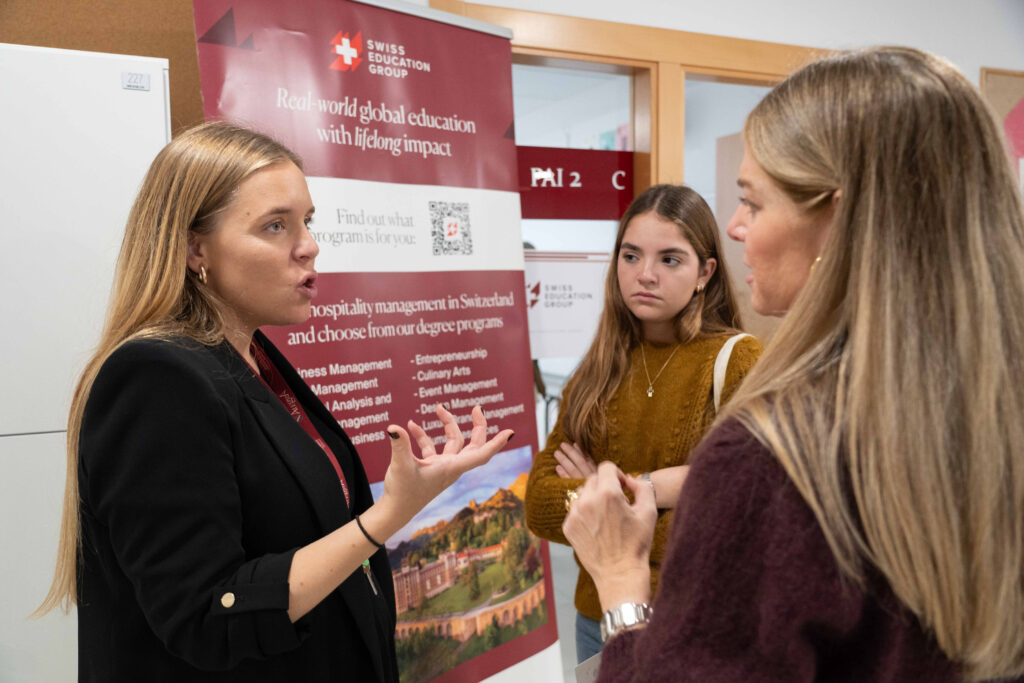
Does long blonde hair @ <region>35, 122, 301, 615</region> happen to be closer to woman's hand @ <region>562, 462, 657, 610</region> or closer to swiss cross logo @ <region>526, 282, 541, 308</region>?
woman's hand @ <region>562, 462, 657, 610</region>

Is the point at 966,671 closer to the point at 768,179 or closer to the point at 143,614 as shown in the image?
the point at 768,179

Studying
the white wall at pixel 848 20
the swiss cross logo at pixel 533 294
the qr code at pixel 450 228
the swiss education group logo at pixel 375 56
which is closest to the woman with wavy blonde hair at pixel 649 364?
the qr code at pixel 450 228

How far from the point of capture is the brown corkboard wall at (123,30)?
2158 millimetres

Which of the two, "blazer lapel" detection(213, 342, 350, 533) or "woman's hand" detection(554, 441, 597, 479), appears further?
"woman's hand" detection(554, 441, 597, 479)

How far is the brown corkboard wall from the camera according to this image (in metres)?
2.16

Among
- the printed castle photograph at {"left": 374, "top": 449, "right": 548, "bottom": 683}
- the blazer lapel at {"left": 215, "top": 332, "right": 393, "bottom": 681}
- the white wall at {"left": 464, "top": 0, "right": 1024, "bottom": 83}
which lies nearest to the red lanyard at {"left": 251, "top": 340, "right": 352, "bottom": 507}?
the blazer lapel at {"left": 215, "top": 332, "right": 393, "bottom": 681}

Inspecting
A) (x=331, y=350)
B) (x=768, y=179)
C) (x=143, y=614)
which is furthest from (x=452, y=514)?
(x=768, y=179)

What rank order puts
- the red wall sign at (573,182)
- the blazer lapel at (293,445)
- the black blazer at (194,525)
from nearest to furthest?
the black blazer at (194,525), the blazer lapel at (293,445), the red wall sign at (573,182)

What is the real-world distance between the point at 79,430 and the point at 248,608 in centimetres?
42

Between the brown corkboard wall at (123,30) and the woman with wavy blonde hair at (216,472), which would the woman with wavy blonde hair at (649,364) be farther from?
the brown corkboard wall at (123,30)

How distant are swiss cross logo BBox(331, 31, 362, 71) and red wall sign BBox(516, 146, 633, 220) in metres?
1.01

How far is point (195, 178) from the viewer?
4.00ft

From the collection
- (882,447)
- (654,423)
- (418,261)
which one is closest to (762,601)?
(882,447)

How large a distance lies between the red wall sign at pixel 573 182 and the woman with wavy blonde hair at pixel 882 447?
2.43 metres
